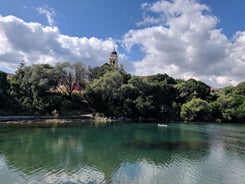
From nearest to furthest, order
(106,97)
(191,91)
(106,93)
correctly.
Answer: (106,93)
(106,97)
(191,91)

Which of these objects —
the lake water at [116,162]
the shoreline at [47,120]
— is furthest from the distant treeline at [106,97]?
the lake water at [116,162]

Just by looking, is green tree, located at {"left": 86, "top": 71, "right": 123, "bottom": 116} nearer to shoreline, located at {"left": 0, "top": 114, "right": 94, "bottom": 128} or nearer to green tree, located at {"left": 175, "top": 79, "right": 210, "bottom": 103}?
shoreline, located at {"left": 0, "top": 114, "right": 94, "bottom": 128}

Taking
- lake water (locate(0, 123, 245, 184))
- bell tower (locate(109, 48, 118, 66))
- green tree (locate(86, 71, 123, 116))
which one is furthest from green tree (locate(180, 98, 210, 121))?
lake water (locate(0, 123, 245, 184))

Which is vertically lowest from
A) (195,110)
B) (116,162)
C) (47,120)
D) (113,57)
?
(116,162)

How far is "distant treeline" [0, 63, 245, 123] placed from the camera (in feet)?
210

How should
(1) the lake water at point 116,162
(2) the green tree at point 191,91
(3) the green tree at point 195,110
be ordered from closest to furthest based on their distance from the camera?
(1) the lake water at point 116,162 → (3) the green tree at point 195,110 → (2) the green tree at point 191,91

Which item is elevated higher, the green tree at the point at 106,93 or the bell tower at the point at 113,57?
the bell tower at the point at 113,57

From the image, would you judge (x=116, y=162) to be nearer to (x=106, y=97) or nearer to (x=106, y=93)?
(x=106, y=93)

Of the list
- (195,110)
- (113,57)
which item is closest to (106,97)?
(195,110)

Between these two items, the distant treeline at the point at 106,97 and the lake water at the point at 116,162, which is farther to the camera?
the distant treeline at the point at 106,97

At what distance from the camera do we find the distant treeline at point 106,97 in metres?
63.9

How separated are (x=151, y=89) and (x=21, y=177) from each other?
191 feet

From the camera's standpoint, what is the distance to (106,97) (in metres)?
69.3

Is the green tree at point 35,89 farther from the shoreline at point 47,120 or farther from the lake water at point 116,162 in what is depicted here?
the lake water at point 116,162
